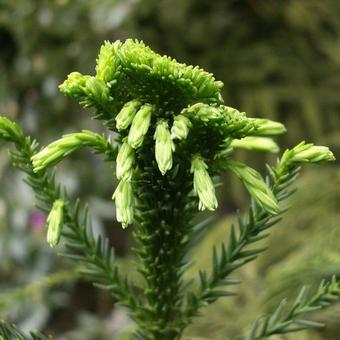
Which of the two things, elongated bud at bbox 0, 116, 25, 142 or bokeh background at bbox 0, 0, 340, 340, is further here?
bokeh background at bbox 0, 0, 340, 340

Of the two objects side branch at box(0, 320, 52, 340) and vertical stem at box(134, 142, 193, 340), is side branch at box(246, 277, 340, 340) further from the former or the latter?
side branch at box(0, 320, 52, 340)

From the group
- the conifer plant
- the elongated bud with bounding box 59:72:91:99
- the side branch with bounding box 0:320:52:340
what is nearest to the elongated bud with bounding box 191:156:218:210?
the conifer plant

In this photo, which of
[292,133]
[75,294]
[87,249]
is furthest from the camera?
[75,294]

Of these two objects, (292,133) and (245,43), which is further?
(245,43)

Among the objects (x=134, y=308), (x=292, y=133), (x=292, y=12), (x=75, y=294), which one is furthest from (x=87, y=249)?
(x=75, y=294)

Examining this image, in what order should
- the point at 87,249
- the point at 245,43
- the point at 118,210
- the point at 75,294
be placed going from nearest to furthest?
the point at 118,210 < the point at 87,249 < the point at 245,43 < the point at 75,294

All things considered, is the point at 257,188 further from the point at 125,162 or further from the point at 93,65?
the point at 93,65

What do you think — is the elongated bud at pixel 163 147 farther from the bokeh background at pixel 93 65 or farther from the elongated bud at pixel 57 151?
the bokeh background at pixel 93 65

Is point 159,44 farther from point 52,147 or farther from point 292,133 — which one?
point 52,147
